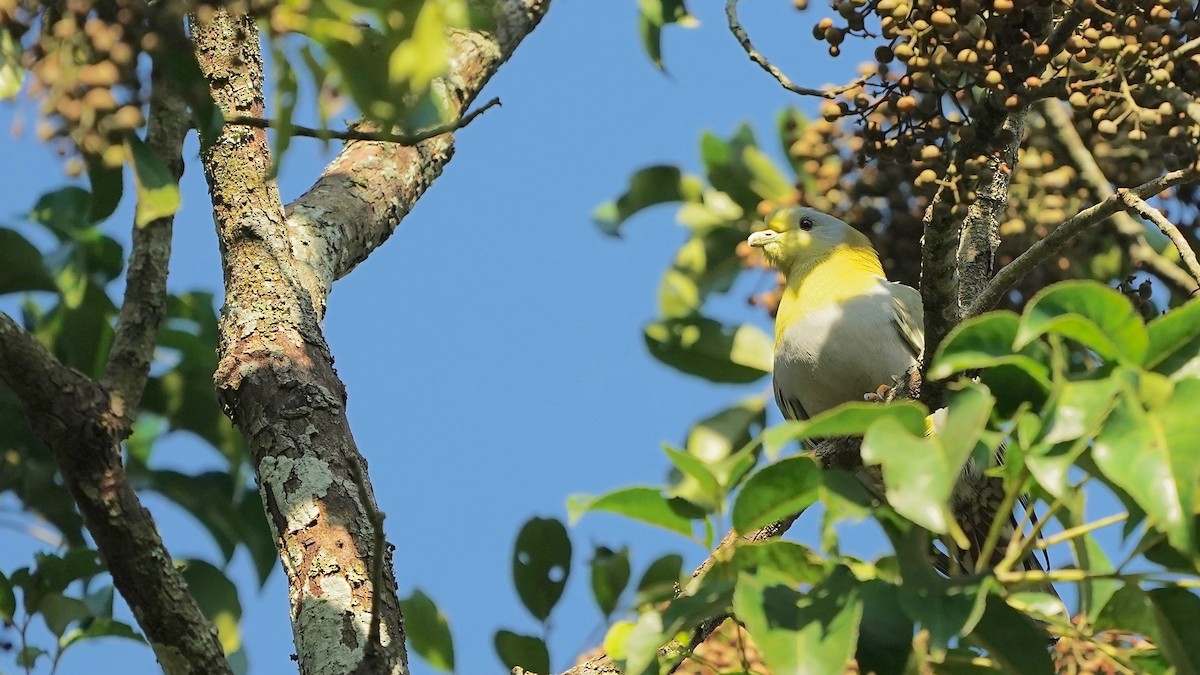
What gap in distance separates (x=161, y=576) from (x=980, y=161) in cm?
158

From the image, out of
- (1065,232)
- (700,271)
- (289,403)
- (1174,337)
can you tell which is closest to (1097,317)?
(1174,337)

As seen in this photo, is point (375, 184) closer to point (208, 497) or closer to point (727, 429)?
point (208, 497)

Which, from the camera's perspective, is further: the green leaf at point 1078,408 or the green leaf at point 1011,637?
the green leaf at point 1011,637

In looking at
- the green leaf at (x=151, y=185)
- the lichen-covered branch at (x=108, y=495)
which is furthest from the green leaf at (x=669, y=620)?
the lichen-covered branch at (x=108, y=495)

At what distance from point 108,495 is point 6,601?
36.2 inches

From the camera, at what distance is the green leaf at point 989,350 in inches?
60.6

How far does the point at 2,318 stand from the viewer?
214cm

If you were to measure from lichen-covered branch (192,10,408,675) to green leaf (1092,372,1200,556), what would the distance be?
1.02 m

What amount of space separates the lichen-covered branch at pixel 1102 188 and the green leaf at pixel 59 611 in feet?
8.96

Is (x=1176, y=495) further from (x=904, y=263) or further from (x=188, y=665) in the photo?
(x=904, y=263)

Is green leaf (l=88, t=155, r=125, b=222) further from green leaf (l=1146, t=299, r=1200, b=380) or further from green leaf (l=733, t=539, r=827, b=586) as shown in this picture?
green leaf (l=1146, t=299, r=1200, b=380)

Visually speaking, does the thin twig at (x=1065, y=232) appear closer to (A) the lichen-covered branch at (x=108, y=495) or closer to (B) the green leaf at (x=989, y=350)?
(B) the green leaf at (x=989, y=350)

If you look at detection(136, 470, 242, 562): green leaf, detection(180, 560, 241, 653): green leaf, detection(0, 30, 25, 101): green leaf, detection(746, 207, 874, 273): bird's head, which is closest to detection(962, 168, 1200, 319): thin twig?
detection(746, 207, 874, 273): bird's head

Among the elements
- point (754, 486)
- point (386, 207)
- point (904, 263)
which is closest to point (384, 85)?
point (754, 486)
